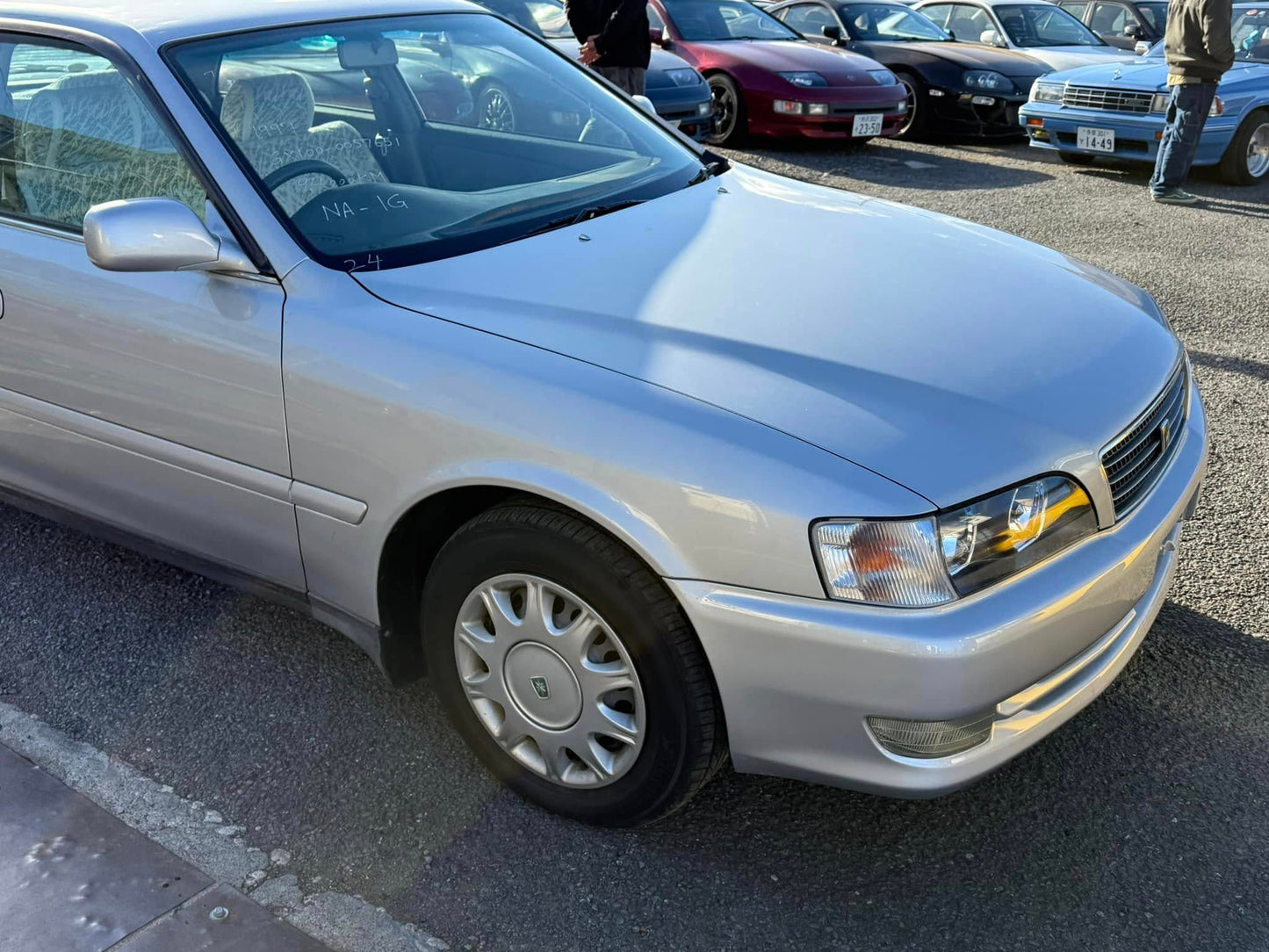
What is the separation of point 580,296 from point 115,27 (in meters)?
1.36

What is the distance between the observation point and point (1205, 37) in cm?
789

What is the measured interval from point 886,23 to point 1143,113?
3290 mm

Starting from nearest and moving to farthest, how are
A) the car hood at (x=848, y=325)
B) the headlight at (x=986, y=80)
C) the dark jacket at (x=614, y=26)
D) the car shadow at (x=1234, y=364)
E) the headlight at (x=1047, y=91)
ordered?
1. the car hood at (x=848, y=325)
2. the car shadow at (x=1234, y=364)
3. the dark jacket at (x=614, y=26)
4. the headlight at (x=1047, y=91)
5. the headlight at (x=986, y=80)

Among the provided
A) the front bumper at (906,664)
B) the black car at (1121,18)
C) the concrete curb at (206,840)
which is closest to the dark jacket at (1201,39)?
the black car at (1121,18)

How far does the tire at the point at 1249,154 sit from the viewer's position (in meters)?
9.12

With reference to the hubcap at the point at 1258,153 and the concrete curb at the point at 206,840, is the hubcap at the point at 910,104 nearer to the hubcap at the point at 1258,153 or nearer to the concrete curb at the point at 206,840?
the hubcap at the point at 1258,153

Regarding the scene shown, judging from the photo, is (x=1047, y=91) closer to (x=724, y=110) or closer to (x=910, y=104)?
(x=910, y=104)

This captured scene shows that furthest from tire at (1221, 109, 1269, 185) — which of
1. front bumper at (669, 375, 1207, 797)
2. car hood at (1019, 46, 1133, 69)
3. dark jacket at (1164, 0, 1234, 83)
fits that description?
front bumper at (669, 375, 1207, 797)

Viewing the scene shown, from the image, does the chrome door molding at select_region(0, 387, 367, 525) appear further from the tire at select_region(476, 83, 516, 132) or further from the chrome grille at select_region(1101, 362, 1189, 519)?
the chrome grille at select_region(1101, 362, 1189, 519)

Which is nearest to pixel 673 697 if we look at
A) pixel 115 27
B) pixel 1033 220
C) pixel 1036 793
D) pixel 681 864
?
pixel 681 864

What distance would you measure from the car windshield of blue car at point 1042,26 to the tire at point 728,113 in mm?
3102

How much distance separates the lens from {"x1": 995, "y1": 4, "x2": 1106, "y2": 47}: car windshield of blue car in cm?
1138

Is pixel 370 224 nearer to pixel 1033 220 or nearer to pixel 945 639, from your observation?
pixel 945 639

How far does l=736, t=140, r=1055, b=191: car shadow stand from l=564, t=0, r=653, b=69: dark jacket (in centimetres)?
182
